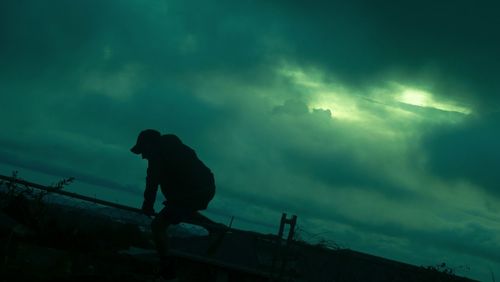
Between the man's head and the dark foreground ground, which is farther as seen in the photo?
the man's head

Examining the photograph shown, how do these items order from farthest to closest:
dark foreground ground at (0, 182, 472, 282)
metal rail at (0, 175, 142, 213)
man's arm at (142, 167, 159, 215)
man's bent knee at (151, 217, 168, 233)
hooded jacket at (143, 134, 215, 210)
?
metal rail at (0, 175, 142, 213), man's arm at (142, 167, 159, 215), hooded jacket at (143, 134, 215, 210), man's bent knee at (151, 217, 168, 233), dark foreground ground at (0, 182, 472, 282)

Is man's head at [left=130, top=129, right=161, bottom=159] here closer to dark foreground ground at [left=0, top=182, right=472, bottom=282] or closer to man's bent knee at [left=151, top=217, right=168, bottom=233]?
man's bent knee at [left=151, top=217, right=168, bottom=233]

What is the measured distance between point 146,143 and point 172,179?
665mm

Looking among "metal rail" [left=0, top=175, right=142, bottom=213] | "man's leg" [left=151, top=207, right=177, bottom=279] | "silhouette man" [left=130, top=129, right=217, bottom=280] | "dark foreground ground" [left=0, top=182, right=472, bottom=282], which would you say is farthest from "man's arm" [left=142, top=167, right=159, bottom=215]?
"dark foreground ground" [left=0, top=182, right=472, bottom=282]

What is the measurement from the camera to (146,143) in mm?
6941

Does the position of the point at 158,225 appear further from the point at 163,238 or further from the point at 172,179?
the point at 172,179

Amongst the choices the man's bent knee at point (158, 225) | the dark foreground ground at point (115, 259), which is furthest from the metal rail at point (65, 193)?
the man's bent knee at point (158, 225)

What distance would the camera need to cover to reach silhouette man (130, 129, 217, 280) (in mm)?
6805

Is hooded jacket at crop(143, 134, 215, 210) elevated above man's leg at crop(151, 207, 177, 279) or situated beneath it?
elevated above

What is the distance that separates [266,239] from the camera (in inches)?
293

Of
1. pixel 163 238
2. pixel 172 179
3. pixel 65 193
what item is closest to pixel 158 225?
pixel 163 238

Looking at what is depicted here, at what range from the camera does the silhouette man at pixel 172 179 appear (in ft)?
22.3

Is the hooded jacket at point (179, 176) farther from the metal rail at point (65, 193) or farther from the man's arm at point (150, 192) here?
the metal rail at point (65, 193)

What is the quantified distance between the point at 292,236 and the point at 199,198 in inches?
61.0
